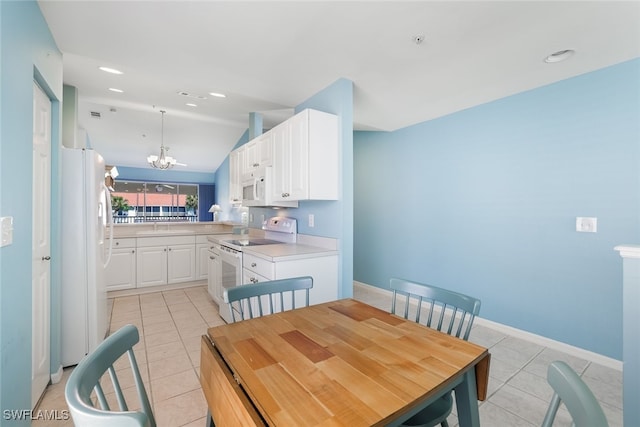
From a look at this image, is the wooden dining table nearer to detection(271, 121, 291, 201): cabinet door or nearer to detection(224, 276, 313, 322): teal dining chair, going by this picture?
detection(224, 276, 313, 322): teal dining chair

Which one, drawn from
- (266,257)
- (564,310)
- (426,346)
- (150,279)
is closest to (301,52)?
(266,257)

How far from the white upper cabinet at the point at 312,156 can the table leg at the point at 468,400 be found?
73.2 inches

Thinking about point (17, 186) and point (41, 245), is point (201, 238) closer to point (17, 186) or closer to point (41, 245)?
point (41, 245)

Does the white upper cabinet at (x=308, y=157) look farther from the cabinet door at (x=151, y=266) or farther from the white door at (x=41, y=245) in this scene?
the cabinet door at (x=151, y=266)

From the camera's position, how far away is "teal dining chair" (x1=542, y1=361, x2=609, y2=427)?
586mm

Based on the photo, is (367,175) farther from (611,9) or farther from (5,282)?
(5,282)

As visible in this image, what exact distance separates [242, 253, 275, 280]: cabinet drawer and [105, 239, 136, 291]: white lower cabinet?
2339mm

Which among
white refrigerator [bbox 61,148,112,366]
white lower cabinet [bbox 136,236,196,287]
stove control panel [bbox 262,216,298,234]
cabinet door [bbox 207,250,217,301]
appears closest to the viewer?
white refrigerator [bbox 61,148,112,366]

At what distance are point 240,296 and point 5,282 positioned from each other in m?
1.10

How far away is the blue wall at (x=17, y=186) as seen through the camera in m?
1.31

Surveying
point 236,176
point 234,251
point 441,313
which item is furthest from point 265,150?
point 441,313

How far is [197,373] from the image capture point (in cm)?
216

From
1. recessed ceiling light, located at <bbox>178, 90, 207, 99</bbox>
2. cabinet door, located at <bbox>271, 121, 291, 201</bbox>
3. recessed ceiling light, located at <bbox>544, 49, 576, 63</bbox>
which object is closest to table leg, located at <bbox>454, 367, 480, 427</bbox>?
cabinet door, located at <bbox>271, 121, 291, 201</bbox>

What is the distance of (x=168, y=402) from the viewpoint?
183cm
